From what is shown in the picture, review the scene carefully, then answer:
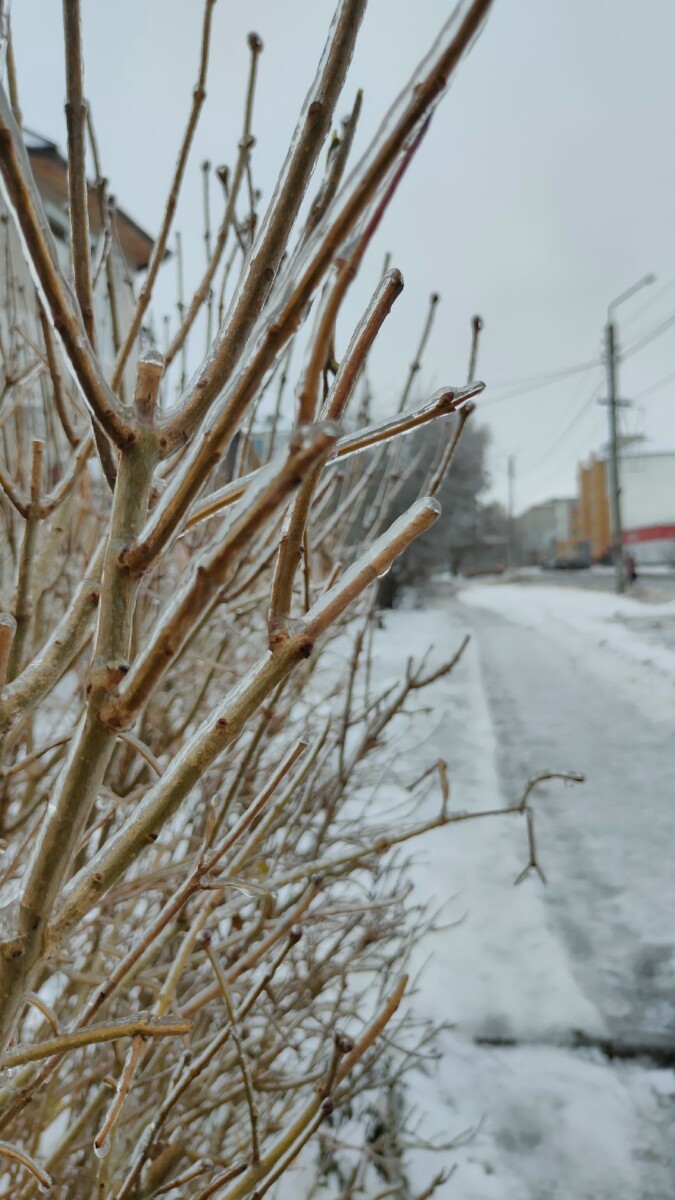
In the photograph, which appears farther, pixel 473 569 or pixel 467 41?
pixel 473 569

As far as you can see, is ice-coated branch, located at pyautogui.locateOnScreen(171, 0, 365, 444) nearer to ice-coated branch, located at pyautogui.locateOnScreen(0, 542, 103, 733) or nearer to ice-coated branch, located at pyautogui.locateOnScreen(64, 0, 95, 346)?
ice-coated branch, located at pyautogui.locateOnScreen(64, 0, 95, 346)

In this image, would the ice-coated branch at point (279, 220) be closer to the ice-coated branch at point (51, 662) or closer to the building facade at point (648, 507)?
the ice-coated branch at point (51, 662)

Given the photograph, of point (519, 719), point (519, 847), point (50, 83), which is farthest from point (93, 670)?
point (519, 719)

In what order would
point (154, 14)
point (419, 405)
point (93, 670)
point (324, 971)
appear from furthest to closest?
point (324, 971) → point (154, 14) → point (419, 405) → point (93, 670)

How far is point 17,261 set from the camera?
486cm

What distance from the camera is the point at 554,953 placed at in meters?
4.20

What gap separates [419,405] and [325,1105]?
0.76 meters

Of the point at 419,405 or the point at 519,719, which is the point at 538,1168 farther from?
the point at 519,719

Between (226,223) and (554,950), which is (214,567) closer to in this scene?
(226,223)

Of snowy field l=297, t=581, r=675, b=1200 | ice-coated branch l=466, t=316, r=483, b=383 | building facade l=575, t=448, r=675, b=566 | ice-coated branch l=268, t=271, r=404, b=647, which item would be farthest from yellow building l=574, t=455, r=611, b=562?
ice-coated branch l=268, t=271, r=404, b=647

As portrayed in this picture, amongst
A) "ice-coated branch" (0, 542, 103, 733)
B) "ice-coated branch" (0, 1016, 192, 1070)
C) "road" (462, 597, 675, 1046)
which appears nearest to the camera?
"ice-coated branch" (0, 1016, 192, 1070)

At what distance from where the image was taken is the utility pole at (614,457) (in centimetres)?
1692

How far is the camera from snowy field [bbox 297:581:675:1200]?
2900 mm

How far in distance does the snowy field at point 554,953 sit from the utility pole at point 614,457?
8280 mm
